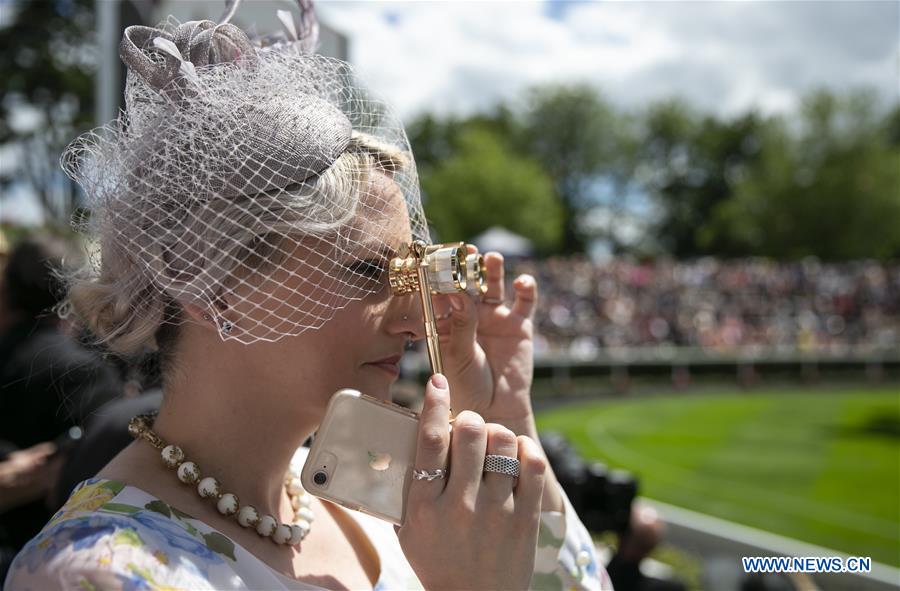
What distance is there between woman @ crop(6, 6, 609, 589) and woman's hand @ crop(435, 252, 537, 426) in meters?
0.30

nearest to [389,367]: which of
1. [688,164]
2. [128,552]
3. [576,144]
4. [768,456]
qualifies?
[128,552]

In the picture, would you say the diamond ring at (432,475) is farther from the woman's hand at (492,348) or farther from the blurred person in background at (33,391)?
the blurred person in background at (33,391)

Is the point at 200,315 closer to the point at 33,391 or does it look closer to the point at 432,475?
the point at 432,475

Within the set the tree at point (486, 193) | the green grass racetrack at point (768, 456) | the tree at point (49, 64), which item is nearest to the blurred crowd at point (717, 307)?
the green grass racetrack at point (768, 456)

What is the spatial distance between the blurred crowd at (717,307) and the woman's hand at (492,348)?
53.3 ft

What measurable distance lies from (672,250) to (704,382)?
47209 mm

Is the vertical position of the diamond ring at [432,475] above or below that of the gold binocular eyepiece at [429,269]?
below

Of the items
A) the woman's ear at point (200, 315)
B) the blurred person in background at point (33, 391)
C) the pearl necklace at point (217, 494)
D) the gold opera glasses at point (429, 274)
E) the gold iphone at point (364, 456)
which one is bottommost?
the blurred person in background at point (33, 391)

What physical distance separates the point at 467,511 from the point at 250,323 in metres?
0.54

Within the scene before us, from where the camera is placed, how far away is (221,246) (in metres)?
1.37

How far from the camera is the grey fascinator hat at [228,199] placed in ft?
4.52

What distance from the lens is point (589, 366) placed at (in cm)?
1717

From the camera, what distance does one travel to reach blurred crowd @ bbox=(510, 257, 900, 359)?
2181 cm

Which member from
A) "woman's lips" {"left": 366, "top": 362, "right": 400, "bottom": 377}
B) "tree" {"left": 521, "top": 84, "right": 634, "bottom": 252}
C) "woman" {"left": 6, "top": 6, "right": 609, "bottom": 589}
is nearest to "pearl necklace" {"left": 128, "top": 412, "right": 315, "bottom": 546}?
"woman" {"left": 6, "top": 6, "right": 609, "bottom": 589}
